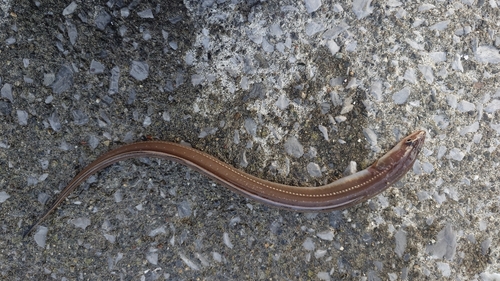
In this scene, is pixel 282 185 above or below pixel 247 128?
below

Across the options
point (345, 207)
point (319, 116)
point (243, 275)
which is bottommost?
point (243, 275)

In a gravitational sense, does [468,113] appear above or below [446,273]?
above

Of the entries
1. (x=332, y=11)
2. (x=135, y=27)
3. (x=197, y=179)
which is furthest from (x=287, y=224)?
(x=135, y=27)

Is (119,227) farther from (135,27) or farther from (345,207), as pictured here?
(345,207)
